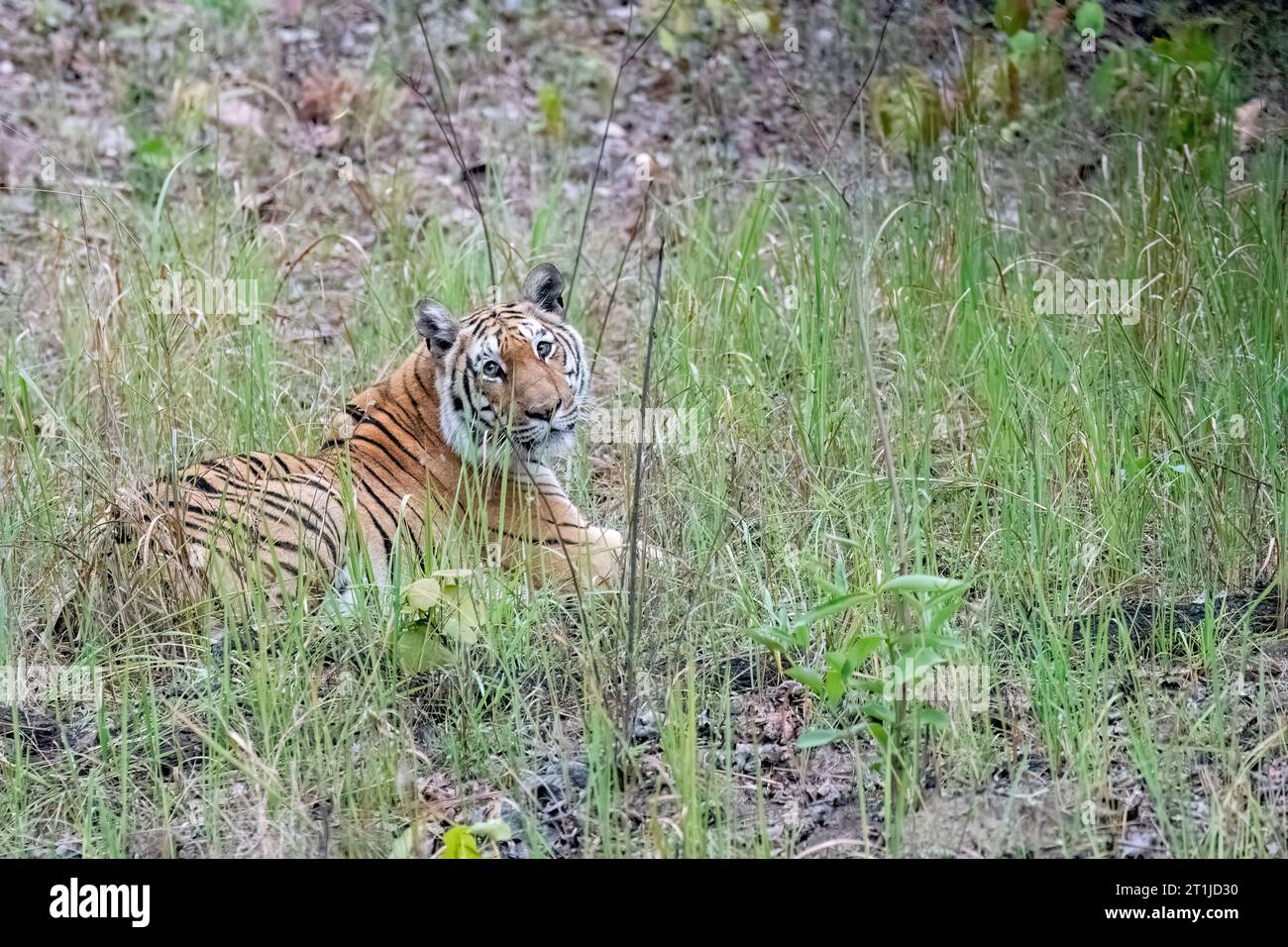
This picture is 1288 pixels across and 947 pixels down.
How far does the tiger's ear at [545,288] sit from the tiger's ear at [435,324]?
27 centimetres

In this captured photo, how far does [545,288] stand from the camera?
15.2 feet

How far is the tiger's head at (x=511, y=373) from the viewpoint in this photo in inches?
175

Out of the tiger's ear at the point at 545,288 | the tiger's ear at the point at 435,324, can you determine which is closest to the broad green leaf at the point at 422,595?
the tiger's ear at the point at 435,324

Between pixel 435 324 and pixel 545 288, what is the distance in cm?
37

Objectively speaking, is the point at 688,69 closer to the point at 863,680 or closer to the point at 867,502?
the point at 867,502

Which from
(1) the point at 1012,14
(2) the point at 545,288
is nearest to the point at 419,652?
(2) the point at 545,288

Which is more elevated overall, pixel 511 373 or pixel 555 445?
pixel 511 373

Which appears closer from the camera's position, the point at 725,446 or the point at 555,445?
the point at 725,446

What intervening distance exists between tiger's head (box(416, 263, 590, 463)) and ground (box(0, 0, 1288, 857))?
17 centimetres

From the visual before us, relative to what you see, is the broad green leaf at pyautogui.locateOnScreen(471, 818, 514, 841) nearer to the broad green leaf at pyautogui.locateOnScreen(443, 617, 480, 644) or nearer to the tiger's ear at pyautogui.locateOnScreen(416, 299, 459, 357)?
the broad green leaf at pyautogui.locateOnScreen(443, 617, 480, 644)

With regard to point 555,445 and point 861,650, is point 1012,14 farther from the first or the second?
point 861,650

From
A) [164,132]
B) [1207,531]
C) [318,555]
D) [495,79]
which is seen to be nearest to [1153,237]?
[1207,531]
